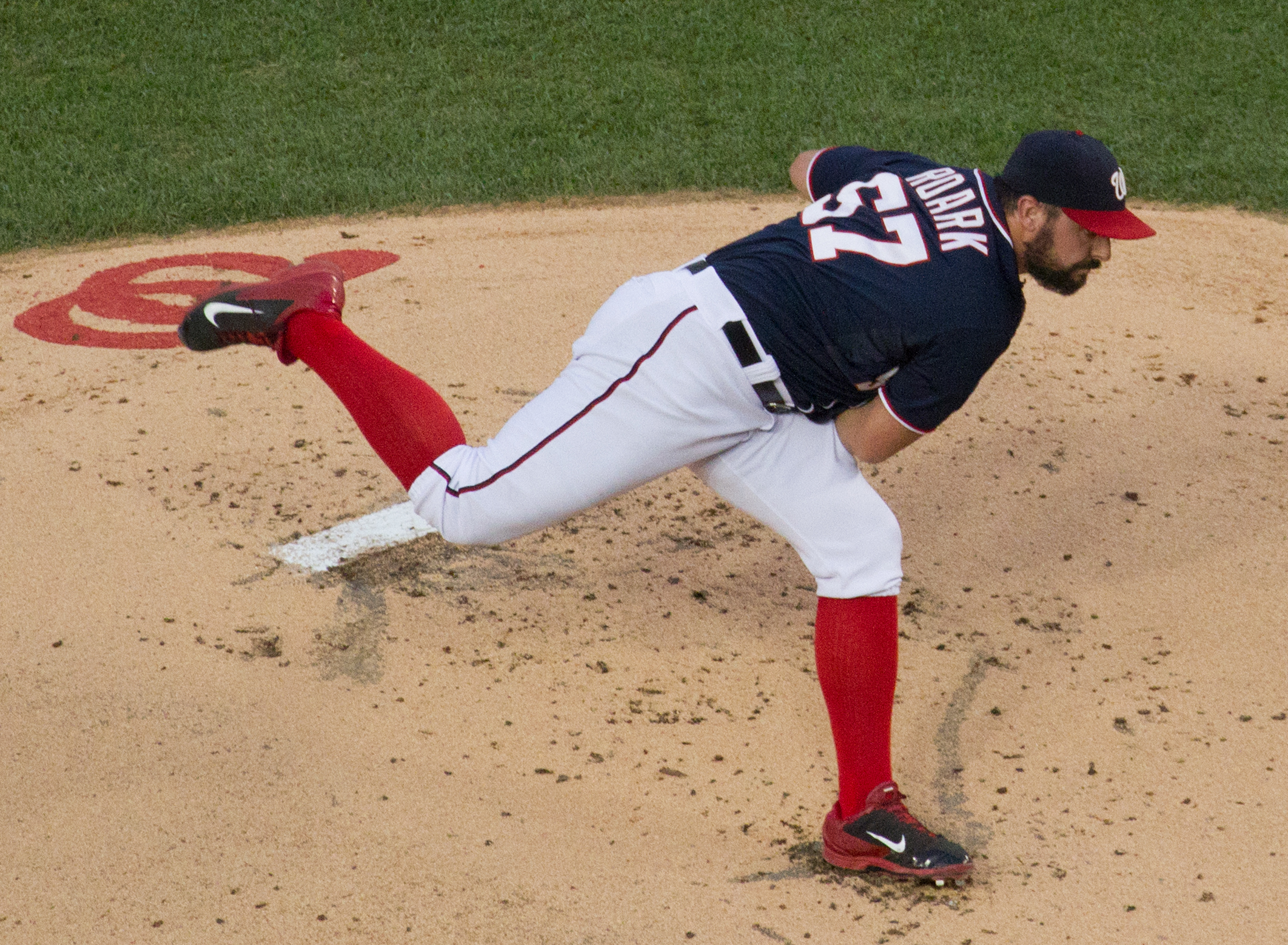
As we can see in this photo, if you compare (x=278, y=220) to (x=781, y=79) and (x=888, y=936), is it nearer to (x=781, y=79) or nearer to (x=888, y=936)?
(x=781, y=79)

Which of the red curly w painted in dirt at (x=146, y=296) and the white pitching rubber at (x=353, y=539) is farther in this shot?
the red curly w painted in dirt at (x=146, y=296)

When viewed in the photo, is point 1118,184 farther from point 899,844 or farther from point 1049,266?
point 899,844

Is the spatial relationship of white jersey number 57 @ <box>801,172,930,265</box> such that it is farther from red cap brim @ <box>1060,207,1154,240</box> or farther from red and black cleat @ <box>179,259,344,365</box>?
red and black cleat @ <box>179,259,344,365</box>

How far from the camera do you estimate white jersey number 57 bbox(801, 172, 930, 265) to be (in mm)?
2855

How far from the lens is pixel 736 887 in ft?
9.88

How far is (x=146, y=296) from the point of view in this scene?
242 inches

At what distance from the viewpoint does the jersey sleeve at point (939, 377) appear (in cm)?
275

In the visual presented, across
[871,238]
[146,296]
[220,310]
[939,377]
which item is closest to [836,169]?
[871,238]

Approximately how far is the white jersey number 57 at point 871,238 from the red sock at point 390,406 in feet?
3.13

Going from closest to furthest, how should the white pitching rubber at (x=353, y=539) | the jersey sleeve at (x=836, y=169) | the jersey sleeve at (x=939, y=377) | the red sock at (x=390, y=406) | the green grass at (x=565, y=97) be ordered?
1. the jersey sleeve at (x=939, y=377)
2. the red sock at (x=390, y=406)
3. the jersey sleeve at (x=836, y=169)
4. the white pitching rubber at (x=353, y=539)
5. the green grass at (x=565, y=97)

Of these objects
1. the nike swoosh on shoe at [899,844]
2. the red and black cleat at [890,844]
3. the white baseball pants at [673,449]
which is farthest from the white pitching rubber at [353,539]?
the nike swoosh on shoe at [899,844]

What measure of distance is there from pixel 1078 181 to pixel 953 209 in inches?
10.5

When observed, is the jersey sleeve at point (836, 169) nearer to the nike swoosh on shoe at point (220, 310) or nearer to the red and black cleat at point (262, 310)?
the red and black cleat at point (262, 310)

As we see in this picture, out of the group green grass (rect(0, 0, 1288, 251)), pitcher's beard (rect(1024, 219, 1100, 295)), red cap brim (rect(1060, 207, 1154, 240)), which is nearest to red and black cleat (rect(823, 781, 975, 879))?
pitcher's beard (rect(1024, 219, 1100, 295))
